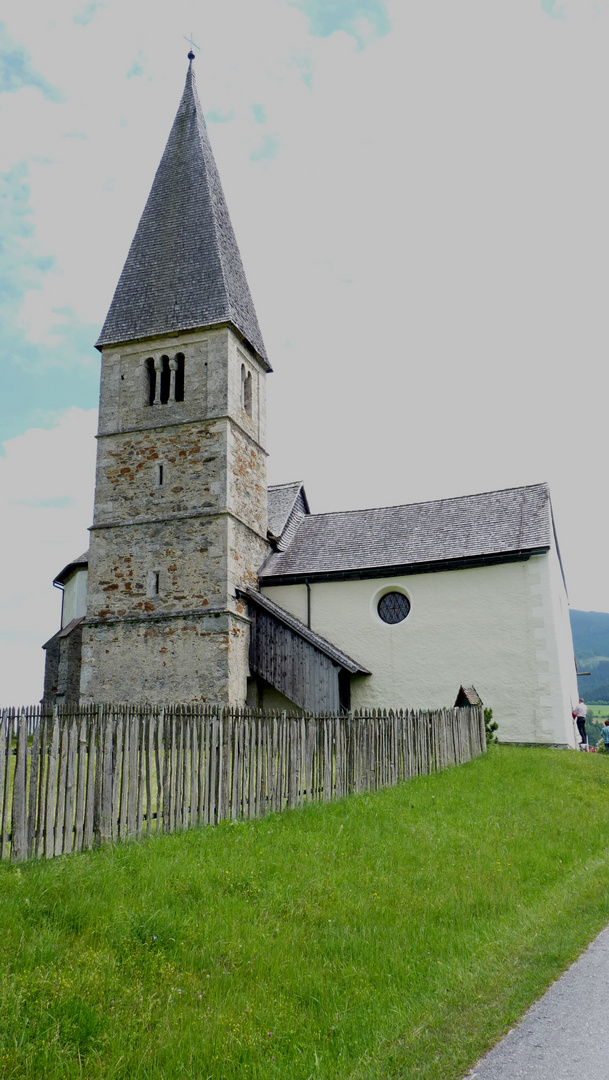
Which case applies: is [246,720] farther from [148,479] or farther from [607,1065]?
[148,479]

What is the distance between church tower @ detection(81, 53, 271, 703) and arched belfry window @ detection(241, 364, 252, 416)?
6 cm

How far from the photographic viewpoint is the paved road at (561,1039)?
4172 millimetres

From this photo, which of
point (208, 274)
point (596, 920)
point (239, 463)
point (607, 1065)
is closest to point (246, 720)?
point (596, 920)

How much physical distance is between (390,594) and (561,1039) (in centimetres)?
2011

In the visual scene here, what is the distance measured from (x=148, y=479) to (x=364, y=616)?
25.3 feet

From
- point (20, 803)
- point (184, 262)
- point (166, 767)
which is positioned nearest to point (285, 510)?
point (184, 262)

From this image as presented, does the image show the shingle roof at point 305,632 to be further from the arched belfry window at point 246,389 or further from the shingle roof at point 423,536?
the arched belfry window at point 246,389

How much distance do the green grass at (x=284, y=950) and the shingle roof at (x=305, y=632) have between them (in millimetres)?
12961

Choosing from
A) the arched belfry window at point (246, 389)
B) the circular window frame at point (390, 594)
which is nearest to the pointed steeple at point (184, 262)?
the arched belfry window at point (246, 389)

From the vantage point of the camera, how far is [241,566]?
24.0 metres

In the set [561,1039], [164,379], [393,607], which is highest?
[164,379]

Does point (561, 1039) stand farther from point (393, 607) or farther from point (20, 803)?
point (393, 607)

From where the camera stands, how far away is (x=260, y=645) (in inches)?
937

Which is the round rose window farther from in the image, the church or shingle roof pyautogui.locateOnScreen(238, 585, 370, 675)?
shingle roof pyautogui.locateOnScreen(238, 585, 370, 675)
